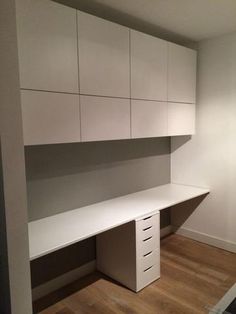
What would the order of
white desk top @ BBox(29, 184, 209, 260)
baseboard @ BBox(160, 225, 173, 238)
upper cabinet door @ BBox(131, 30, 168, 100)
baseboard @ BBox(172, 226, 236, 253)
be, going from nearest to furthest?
white desk top @ BBox(29, 184, 209, 260) → upper cabinet door @ BBox(131, 30, 168, 100) → baseboard @ BBox(172, 226, 236, 253) → baseboard @ BBox(160, 225, 173, 238)

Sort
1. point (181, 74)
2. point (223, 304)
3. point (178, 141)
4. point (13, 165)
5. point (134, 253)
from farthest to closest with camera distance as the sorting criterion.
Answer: point (178, 141) → point (181, 74) → point (134, 253) → point (13, 165) → point (223, 304)

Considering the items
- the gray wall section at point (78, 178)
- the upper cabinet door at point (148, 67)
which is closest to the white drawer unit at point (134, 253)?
the gray wall section at point (78, 178)

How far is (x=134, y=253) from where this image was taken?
7.68ft

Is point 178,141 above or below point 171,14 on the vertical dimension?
below

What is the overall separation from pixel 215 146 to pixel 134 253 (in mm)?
1632

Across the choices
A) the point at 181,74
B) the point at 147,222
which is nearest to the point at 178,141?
the point at 181,74

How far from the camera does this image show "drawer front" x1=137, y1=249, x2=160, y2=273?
7.79 feet

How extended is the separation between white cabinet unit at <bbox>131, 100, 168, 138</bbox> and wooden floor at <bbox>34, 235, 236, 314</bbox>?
1451mm

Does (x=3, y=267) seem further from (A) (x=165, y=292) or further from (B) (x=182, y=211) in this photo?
(B) (x=182, y=211)

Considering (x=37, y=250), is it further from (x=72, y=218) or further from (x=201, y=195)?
(x=201, y=195)

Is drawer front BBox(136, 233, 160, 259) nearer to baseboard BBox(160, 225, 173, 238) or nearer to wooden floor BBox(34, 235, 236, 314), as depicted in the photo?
wooden floor BBox(34, 235, 236, 314)

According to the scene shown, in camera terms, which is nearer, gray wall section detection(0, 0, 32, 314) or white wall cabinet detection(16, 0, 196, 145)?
gray wall section detection(0, 0, 32, 314)

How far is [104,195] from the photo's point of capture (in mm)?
2766

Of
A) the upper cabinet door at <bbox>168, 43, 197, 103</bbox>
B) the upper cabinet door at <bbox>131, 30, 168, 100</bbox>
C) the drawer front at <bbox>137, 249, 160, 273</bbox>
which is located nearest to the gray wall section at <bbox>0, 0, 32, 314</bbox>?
the drawer front at <bbox>137, 249, 160, 273</bbox>
